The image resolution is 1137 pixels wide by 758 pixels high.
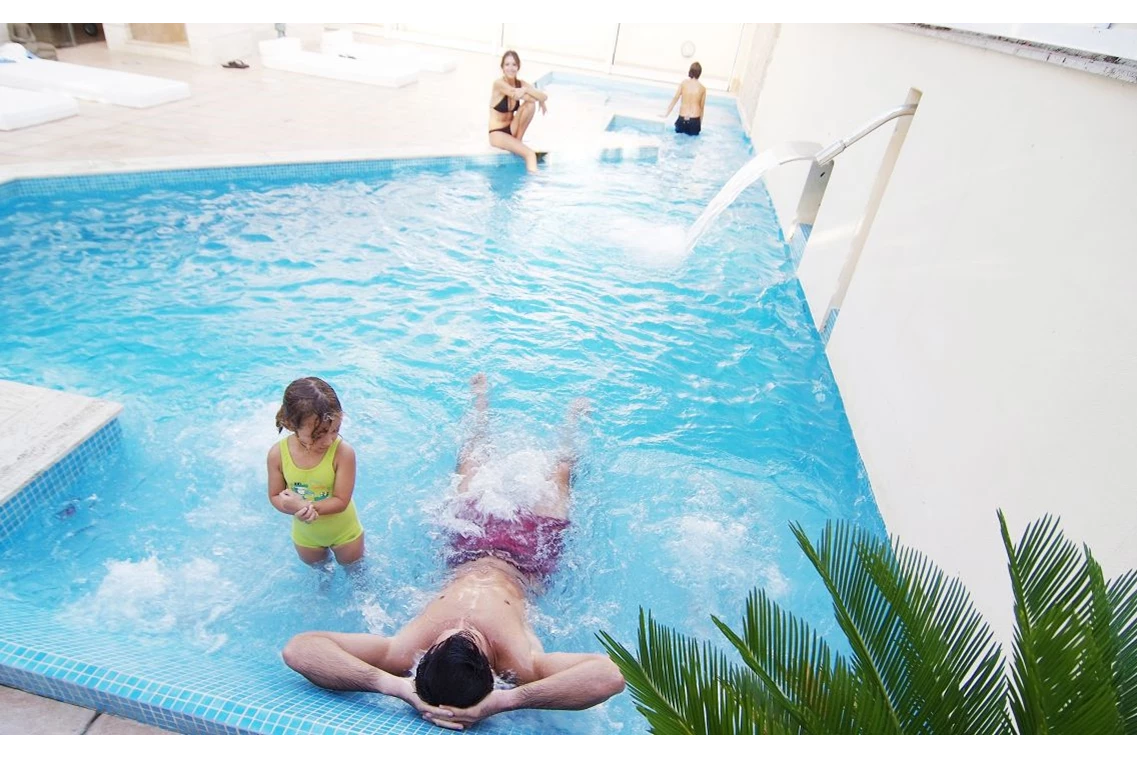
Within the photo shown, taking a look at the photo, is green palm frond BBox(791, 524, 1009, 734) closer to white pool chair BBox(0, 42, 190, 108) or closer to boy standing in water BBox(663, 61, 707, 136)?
white pool chair BBox(0, 42, 190, 108)

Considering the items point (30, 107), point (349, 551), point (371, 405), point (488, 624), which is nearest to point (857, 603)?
point (488, 624)

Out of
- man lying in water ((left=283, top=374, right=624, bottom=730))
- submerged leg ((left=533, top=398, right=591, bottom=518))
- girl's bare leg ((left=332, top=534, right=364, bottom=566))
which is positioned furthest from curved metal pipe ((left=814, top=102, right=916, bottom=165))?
girl's bare leg ((left=332, top=534, right=364, bottom=566))

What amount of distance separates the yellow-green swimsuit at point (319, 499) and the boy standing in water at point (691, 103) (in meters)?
10.9

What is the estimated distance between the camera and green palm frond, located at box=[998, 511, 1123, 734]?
4.29ft

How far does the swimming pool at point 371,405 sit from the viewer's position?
3.32 m

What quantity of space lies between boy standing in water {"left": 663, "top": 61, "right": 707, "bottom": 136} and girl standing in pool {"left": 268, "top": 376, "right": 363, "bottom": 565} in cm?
1097

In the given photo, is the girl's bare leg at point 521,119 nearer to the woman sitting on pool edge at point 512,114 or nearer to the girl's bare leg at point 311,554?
the woman sitting on pool edge at point 512,114

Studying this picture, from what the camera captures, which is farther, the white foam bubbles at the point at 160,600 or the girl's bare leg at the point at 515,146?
Answer: the girl's bare leg at the point at 515,146

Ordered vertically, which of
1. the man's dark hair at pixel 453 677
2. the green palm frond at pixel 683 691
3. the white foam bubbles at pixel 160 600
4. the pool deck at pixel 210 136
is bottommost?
the white foam bubbles at pixel 160 600

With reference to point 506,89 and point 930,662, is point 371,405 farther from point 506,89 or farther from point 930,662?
point 506,89

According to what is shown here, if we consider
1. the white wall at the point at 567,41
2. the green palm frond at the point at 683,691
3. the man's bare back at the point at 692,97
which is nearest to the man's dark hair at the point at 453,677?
the green palm frond at the point at 683,691

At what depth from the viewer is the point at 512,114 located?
9.90 meters

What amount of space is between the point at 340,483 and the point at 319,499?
0.15 metres
